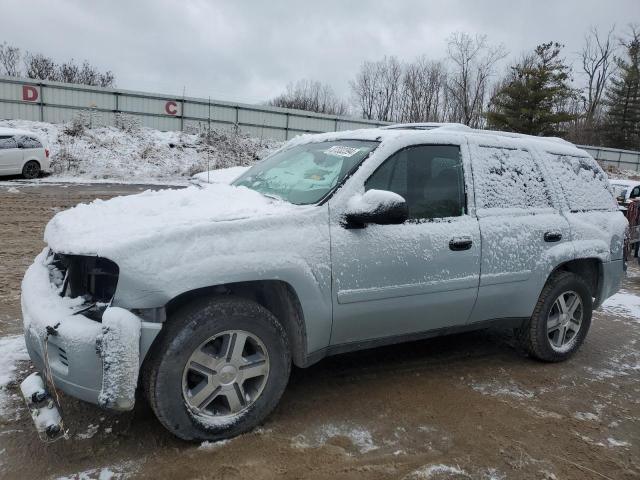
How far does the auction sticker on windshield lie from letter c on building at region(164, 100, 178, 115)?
25.2 m

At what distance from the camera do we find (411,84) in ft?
191

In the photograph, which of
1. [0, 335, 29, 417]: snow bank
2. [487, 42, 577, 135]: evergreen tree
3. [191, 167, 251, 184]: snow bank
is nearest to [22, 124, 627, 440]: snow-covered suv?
[191, 167, 251, 184]: snow bank

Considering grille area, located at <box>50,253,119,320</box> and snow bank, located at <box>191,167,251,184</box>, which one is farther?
snow bank, located at <box>191,167,251,184</box>

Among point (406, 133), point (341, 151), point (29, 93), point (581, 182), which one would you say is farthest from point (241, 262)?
point (29, 93)

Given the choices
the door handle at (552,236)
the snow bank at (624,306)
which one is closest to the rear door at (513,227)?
the door handle at (552,236)

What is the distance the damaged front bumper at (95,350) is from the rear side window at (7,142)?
17783 millimetres

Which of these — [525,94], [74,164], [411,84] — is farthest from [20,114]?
[411,84]

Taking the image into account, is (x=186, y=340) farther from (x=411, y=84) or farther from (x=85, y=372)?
(x=411, y=84)

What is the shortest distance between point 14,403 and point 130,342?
1312 millimetres

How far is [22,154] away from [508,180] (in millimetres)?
18435

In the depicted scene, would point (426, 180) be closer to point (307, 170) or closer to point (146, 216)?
point (307, 170)

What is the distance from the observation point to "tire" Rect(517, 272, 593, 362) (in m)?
4.27

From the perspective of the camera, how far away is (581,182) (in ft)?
15.1

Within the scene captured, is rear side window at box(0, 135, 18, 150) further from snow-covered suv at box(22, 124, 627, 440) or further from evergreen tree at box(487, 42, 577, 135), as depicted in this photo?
evergreen tree at box(487, 42, 577, 135)
